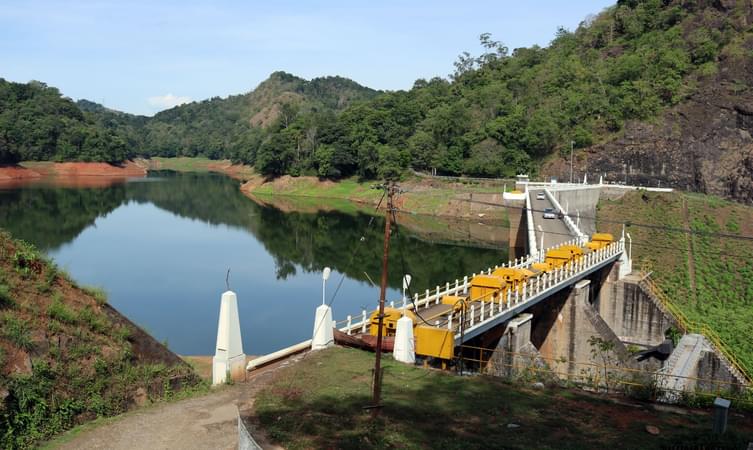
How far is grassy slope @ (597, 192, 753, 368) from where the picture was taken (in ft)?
116

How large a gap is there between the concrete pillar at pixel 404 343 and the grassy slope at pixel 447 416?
41.8 inches

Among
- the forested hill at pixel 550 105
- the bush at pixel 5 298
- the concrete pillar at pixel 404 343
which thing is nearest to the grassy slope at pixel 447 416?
the concrete pillar at pixel 404 343

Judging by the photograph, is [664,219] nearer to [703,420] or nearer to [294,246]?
[294,246]

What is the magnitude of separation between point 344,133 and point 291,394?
10139cm

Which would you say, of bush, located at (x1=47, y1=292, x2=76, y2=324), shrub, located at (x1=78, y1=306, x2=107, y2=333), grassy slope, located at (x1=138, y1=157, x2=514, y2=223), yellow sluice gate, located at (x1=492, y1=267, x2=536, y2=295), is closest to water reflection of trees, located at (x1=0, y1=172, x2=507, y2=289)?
grassy slope, located at (x1=138, y1=157, x2=514, y2=223)

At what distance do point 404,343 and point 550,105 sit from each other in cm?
9114

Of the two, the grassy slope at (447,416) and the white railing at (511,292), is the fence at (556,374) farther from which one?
the grassy slope at (447,416)

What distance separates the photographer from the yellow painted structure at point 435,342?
2045cm

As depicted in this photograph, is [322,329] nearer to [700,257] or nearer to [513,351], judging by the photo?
[513,351]

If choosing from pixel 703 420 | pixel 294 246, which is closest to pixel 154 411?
pixel 703 420

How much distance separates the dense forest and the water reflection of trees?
19772 mm

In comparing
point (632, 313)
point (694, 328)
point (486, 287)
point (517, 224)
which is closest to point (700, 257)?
point (632, 313)

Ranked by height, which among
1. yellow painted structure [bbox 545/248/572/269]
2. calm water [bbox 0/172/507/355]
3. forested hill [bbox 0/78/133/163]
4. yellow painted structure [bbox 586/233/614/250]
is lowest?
calm water [bbox 0/172/507/355]

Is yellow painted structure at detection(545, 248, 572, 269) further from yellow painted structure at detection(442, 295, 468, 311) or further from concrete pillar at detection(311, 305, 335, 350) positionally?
concrete pillar at detection(311, 305, 335, 350)
